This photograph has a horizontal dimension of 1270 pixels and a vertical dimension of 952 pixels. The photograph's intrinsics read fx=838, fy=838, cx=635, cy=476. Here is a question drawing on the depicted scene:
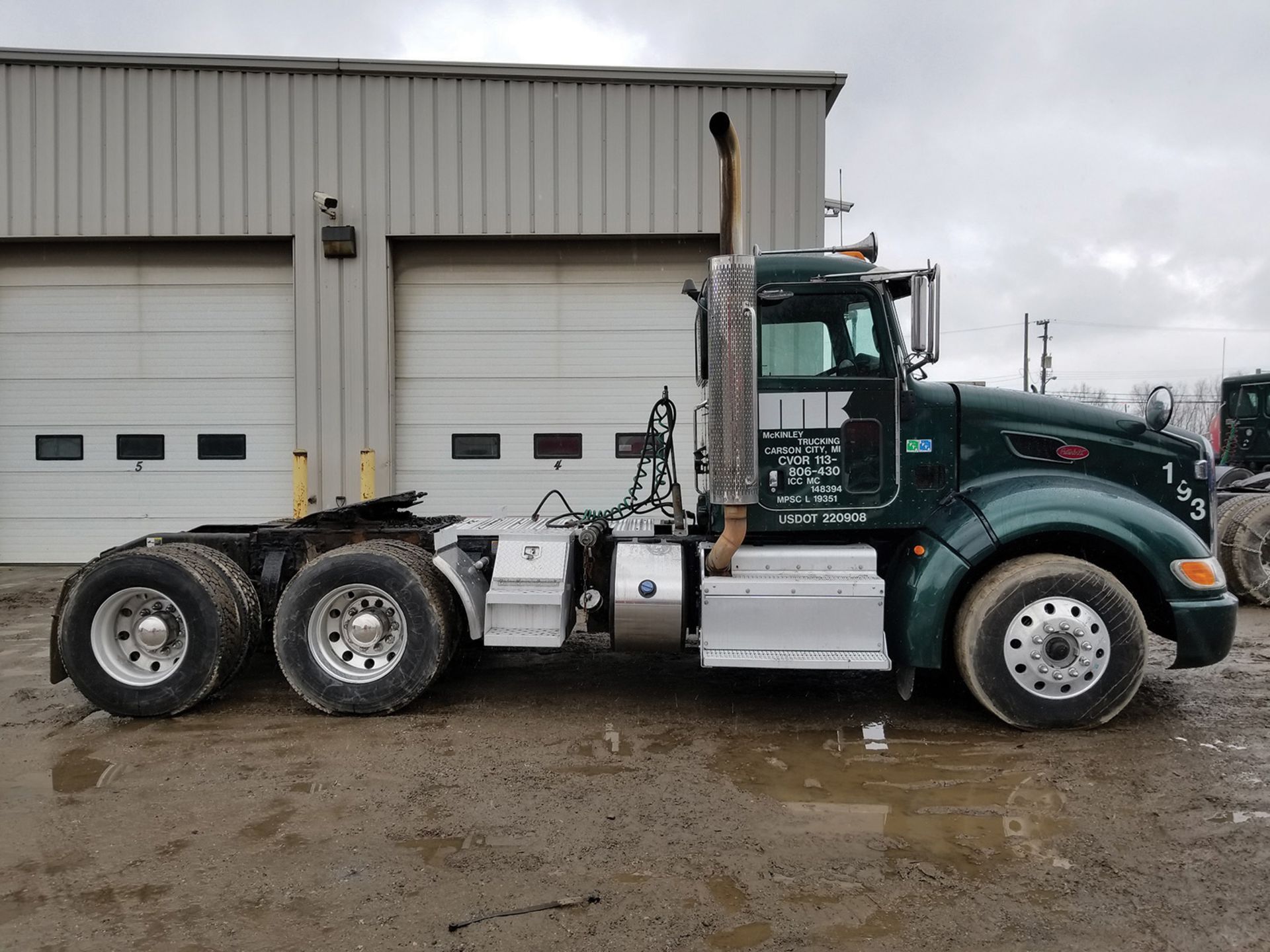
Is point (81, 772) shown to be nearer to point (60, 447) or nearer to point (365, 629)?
point (365, 629)

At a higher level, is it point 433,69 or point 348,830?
point 433,69

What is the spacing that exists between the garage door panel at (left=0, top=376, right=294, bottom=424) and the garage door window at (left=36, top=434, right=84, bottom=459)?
5.2 inches

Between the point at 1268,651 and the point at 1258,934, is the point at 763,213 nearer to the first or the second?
the point at 1268,651

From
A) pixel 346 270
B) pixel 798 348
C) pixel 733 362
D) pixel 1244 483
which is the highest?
pixel 346 270

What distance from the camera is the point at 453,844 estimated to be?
338 cm

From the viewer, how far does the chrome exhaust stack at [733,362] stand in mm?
4633

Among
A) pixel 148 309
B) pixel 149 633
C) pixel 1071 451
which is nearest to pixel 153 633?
pixel 149 633

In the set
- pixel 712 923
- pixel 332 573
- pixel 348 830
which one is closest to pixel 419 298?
pixel 332 573

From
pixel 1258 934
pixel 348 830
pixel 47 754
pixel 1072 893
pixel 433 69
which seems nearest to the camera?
pixel 1258 934

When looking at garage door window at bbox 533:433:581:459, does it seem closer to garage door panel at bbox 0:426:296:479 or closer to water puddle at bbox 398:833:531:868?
garage door panel at bbox 0:426:296:479

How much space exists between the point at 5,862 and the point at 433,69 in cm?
961

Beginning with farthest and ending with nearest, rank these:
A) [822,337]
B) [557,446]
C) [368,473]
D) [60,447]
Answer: [60,447] < [557,446] < [368,473] < [822,337]

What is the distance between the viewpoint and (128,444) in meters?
10.9

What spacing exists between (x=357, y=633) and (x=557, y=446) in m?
5.96
